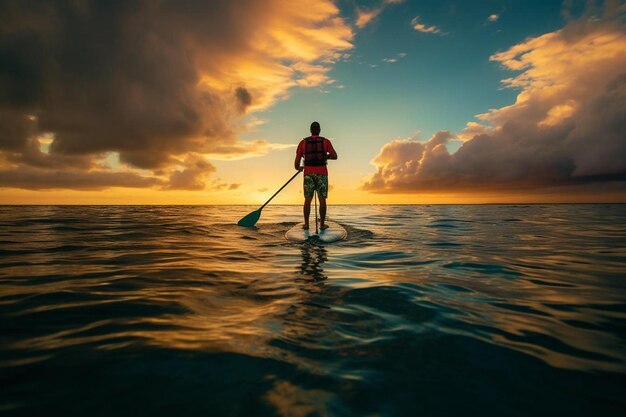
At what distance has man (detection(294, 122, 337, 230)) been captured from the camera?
32.3 feet

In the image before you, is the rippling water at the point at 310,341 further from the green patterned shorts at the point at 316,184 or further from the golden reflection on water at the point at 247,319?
the green patterned shorts at the point at 316,184

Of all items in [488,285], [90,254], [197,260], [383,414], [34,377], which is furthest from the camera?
[90,254]

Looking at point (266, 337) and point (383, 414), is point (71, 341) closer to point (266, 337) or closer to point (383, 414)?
point (266, 337)

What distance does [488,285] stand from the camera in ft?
14.5

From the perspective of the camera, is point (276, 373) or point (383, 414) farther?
point (276, 373)

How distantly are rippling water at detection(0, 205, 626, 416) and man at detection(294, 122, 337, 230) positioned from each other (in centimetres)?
484

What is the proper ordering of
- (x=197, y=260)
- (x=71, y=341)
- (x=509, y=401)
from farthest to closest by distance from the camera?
(x=197, y=260), (x=71, y=341), (x=509, y=401)

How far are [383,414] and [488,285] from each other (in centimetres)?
340

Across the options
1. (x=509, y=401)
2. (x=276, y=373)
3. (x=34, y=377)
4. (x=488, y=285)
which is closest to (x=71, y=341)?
(x=34, y=377)

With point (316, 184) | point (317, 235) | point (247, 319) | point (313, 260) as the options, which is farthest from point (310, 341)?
point (316, 184)

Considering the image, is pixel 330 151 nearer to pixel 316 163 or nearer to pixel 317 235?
pixel 316 163

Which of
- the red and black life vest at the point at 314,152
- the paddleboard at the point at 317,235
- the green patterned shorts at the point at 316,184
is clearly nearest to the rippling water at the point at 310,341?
the paddleboard at the point at 317,235

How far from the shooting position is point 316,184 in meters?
10.0

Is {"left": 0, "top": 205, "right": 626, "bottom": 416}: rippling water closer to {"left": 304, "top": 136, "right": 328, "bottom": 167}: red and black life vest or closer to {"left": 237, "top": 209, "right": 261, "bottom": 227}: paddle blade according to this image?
{"left": 304, "top": 136, "right": 328, "bottom": 167}: red and black life vest
